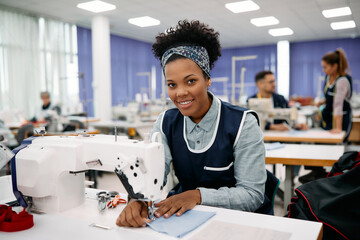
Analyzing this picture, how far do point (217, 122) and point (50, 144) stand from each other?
60 cm

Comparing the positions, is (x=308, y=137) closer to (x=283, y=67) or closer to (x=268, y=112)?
(x=268, y=112)

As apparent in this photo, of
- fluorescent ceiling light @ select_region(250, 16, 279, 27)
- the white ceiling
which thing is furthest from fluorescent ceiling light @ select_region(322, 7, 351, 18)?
fluorescent ceiling light @ select_region(250, 16, 279, 27)

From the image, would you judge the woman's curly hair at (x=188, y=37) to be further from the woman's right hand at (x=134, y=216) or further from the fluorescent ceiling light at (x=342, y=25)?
the fluorescent ceiling light at (x=342, y=25)

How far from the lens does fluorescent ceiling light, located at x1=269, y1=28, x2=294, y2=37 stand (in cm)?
807

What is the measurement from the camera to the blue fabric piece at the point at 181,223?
2.77 feet

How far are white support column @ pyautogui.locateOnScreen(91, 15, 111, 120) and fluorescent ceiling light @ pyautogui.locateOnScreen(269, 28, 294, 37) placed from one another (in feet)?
13.8

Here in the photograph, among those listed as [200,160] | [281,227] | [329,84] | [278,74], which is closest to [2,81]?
[329,84]

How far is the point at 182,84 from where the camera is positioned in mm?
1140

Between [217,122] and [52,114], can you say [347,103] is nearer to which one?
[217,122]

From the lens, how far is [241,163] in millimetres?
1170

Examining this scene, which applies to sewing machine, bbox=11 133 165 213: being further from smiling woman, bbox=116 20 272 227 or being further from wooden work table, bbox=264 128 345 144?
wooden work table, bbox=264 128 345 144

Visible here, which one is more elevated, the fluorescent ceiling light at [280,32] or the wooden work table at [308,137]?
the fluorescent ceiling light at [280,32]

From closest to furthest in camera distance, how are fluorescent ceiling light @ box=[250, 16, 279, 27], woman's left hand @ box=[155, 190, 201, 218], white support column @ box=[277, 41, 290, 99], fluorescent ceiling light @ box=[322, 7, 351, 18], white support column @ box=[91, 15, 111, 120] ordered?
woman's left hand @ box=[155, 190, 201, 218]
fluorescent ceiling light @ box=[322, 7, 351, 18]
white support column @ box=[91, 15, 111, 120]
fluorescent ceiling light @ box=[250, 16, 279, 27]
white support column @ box=[277, 41, 290, 99]

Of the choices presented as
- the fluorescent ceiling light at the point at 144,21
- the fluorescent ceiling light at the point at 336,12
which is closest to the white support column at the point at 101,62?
the fluorescent ceiling light at the point at 144,21
